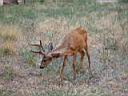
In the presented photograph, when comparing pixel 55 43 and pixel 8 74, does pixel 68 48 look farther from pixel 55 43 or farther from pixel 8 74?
pixel 55 43

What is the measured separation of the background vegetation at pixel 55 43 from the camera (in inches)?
325

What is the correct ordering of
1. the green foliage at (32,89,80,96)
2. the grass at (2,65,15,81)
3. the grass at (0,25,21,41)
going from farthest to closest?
the grass at (0,25,21,41), the grass at (2,65,15,81), the green foliage at (32,89,80,96)

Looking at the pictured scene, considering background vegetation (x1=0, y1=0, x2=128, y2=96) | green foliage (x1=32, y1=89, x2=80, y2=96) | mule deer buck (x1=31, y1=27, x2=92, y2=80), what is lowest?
background vegetation (x1=0, y1=0, x2=128, y2=96)

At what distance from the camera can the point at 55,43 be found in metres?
11.8

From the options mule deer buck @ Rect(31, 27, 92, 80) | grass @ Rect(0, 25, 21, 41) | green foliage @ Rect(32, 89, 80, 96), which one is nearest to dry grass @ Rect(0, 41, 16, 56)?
grass @ Rect(0, 25, 21, 41)

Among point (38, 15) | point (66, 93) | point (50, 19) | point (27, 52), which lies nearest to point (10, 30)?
point (27, 52)

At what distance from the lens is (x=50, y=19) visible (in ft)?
53.3

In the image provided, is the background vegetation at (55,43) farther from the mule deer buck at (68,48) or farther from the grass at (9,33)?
the mule deer buck at (68,48)

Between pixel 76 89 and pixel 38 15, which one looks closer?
pixel 76 89

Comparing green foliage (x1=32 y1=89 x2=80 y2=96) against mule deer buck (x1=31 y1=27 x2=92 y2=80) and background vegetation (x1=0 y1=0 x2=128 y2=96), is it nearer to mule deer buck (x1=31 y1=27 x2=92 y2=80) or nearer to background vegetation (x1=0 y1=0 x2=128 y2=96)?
background vegetation (x1=0 y1=0 x2=128 y2=96)

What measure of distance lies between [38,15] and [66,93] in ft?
32.3

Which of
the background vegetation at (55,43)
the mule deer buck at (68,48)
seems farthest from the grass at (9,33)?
the mule deer buck at (68,48)

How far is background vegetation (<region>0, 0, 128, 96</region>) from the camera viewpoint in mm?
8250

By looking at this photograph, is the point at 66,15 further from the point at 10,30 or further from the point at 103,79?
the point at 103,79
